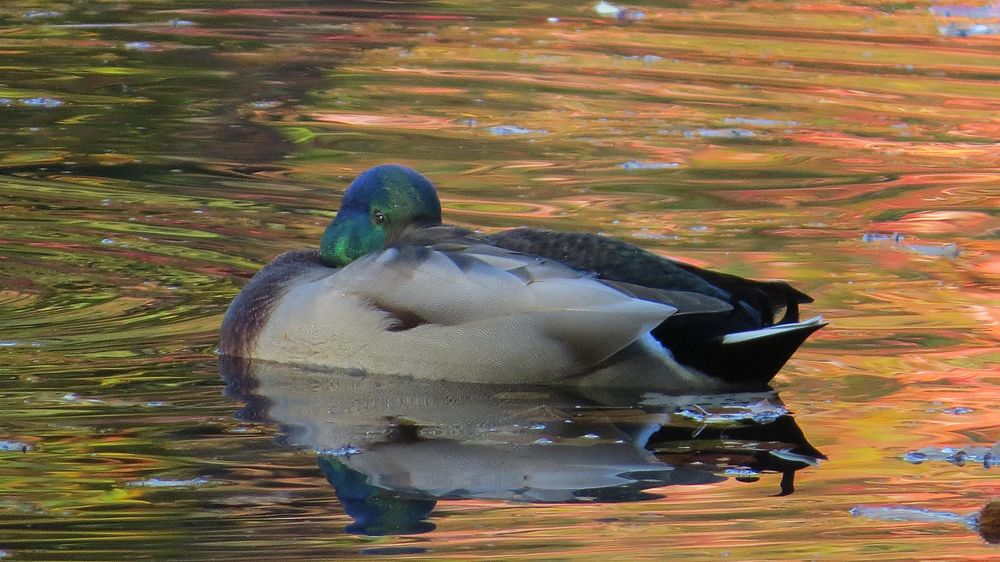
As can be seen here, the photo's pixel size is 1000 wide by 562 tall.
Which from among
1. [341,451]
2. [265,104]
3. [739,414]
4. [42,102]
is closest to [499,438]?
[341,451]

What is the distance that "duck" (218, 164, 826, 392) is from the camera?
5.69m

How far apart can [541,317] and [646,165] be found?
374cm

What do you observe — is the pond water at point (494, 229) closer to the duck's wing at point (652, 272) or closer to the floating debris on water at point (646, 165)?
the floating debris on water at point (646, 165)

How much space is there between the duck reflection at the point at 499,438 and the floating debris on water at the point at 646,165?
11.6 feet

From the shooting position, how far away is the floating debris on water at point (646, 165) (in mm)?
9266

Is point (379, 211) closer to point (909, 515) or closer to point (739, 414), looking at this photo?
point (739, 414)

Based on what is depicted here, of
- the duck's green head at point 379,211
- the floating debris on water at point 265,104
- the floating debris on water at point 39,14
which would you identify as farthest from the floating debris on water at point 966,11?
the duck's green head at point 379,211

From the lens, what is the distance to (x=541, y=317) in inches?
225

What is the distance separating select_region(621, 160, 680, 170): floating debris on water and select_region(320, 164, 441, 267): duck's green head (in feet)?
9.98

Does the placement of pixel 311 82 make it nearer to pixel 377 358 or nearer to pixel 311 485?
pixel 377 358

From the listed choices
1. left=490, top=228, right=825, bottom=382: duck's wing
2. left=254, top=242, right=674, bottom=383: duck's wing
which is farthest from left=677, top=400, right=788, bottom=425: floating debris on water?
left=254, top=242, right=674, bottom=383: duck's wing

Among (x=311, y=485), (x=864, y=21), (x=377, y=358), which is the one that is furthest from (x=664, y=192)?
(x=864, y=21)

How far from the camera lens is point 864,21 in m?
14.3

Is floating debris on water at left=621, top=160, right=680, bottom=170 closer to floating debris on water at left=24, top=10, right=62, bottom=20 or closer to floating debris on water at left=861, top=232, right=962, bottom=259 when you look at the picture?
floating debris on water at left=861, top=232, right=962, bottom=259
